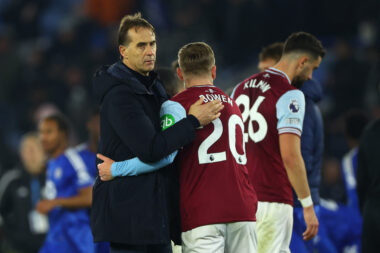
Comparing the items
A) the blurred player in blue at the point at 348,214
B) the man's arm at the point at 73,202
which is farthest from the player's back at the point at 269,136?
the blurred player in blue at the point at 348,214

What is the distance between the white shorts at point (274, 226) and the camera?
5.53m

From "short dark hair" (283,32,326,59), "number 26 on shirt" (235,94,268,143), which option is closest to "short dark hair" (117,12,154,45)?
"number 26 on shirt" (235,94,268,143)

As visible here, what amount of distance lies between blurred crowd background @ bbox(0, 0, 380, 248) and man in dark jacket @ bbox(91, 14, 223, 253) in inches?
253

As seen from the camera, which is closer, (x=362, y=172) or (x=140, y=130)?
(x=140, y=130)

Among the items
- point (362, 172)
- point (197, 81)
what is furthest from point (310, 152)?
point (197, 81)

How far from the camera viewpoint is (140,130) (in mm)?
4402

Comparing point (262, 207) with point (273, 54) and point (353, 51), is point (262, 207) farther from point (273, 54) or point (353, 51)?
point (353, 51)

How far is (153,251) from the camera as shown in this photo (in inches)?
183

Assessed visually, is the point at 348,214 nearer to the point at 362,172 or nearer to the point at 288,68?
the point at 362,172

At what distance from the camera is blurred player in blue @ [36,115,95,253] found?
7227 mm

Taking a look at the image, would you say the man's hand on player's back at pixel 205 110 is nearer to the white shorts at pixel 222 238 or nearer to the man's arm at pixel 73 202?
the white shorts at pixel 222 238

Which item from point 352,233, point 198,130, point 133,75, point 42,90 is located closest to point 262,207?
point 198,130

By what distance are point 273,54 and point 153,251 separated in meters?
2.70

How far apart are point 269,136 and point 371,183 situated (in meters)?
1.04
